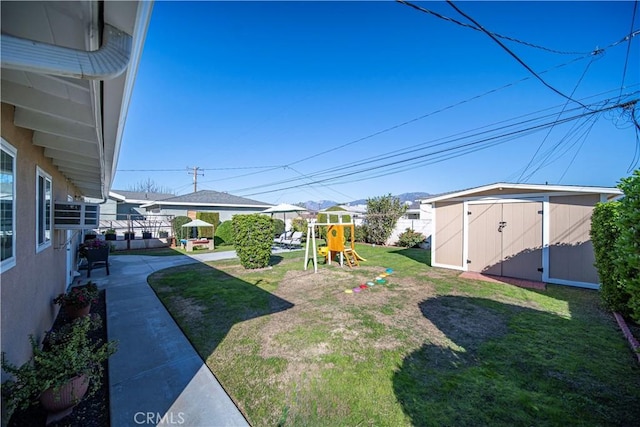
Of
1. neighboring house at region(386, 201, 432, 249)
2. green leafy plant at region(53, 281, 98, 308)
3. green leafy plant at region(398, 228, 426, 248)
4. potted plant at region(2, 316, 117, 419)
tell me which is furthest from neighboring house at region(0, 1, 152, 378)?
neighboring house at region(386, 201, 432, 249)

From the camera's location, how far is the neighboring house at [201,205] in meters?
19.8

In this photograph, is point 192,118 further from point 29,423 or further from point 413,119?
point 29,423

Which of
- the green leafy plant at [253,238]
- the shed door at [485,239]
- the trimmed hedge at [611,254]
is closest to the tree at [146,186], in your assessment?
the green leafy plant at [253,238]

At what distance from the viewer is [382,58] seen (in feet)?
32.6

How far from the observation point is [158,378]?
2889mm

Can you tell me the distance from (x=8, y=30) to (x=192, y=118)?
15.0 m

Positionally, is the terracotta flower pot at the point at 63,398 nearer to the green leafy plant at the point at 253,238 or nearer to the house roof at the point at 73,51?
the house roof at the point at 73,51

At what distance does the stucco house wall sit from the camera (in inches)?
86.5

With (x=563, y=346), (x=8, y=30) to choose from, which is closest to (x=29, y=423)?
(x=8, y=30)

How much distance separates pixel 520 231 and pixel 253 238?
26.5 feet

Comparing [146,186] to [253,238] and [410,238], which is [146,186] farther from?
[410,238]

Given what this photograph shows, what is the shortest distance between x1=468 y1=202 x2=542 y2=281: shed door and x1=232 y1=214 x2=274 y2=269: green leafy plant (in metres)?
6.68

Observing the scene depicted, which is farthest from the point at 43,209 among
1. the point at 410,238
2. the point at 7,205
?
the point at 410,238

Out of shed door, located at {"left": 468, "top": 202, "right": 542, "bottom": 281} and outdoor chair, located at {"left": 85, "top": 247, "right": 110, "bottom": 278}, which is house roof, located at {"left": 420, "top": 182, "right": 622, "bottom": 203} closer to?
shed door, located at {"left": 468, "top": 202, "right": 542, "bottom": 281}
